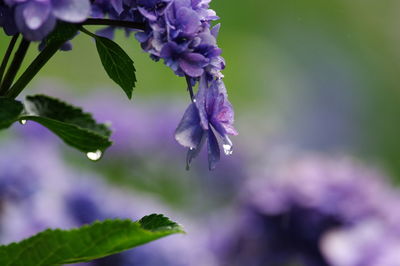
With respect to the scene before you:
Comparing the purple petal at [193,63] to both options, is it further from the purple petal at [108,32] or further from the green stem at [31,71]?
the purple petal at [108,32]

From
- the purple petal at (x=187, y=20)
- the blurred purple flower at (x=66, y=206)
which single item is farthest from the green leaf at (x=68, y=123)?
the blurred purple flower at (x=66, y=206)

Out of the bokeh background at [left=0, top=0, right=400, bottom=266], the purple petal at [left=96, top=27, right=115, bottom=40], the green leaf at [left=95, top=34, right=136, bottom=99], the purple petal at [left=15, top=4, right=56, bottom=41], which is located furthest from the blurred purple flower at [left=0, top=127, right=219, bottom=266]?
the purple petal at [left=15, top=4, right=56, bottom=41]

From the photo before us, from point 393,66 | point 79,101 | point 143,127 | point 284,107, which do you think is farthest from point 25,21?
point 393,66

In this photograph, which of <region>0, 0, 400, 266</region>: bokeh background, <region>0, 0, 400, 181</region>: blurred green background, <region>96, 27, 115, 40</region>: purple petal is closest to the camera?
<region>96, 27, 115, 40</region>: purple petal

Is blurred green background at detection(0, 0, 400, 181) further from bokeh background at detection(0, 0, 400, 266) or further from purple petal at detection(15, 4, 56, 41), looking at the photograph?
purple petal at detection(15, 4, 56, 41)

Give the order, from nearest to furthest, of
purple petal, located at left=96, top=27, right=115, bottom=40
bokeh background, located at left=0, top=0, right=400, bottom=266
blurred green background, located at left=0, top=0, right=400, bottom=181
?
1. purple petal, located at left=96, top=27, right=115, bottom=40
2. bokeh background, located at left=0, top=0, right=400, bottom=266
3. blurred green background, located at left=0, top=0, right=400, bottom=181

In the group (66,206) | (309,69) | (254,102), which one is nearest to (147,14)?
(66,206)
